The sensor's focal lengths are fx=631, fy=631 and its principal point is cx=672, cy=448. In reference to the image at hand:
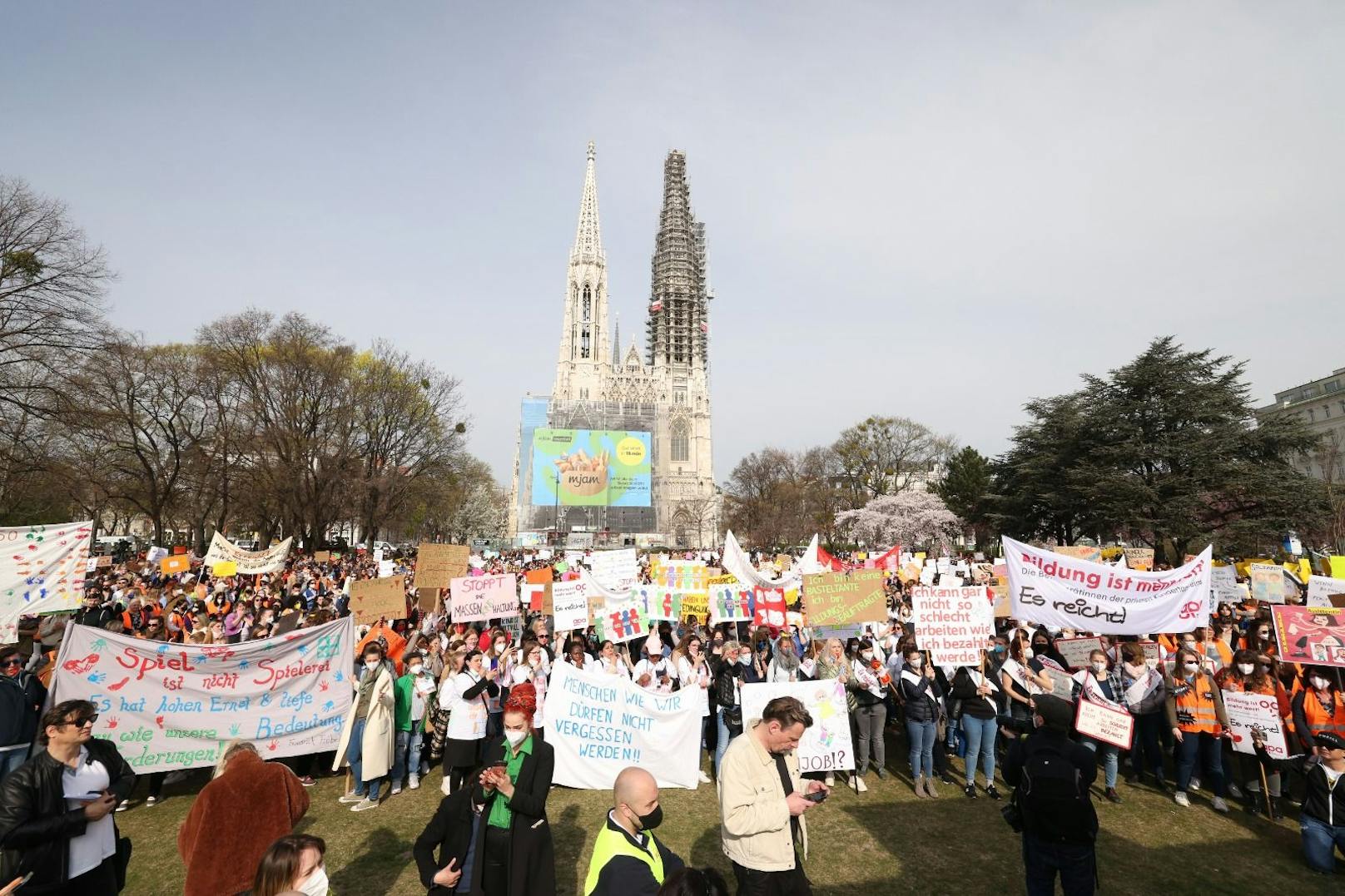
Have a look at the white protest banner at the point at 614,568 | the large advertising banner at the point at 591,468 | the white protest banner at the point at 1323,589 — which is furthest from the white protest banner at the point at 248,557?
the large advertising banner at the point at 591,468

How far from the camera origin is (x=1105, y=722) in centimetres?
618

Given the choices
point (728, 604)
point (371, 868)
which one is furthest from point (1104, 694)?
point (371, 868)

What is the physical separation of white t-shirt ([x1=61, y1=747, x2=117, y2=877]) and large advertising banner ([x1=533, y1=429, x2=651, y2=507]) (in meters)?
56.9

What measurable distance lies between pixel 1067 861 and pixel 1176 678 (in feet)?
15.8

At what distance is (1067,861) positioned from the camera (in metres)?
3.62

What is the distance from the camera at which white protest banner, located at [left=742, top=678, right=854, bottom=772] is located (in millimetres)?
6582

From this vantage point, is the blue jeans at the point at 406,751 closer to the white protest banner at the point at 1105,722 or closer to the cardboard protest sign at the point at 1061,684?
the white protest banner at the point at 1105,722

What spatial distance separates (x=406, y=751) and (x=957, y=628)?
6.40 meters

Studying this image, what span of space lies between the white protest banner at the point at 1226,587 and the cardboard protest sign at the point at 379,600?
15.9m

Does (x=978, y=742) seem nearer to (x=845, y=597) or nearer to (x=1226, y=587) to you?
(x=845, y=597)

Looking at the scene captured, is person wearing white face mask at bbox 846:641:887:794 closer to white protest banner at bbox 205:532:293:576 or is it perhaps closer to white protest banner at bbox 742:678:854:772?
white protest banner at bbox 742:678:854:772

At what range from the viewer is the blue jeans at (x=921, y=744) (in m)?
6.74

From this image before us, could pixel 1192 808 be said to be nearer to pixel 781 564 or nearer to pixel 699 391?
pixel 781 564

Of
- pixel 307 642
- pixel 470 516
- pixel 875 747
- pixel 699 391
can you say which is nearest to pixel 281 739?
pixel 307 642
